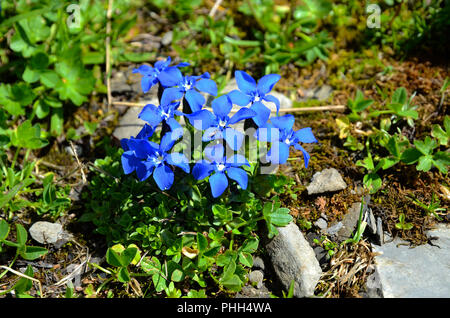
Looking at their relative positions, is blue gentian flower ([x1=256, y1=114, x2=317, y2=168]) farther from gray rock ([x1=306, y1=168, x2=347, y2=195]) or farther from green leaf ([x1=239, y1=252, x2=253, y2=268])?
green leaf ([x1=239, y1=252, x2=253, y2=268])

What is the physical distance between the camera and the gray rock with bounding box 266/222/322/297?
11.1 feet

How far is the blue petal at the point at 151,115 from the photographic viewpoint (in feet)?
10.6

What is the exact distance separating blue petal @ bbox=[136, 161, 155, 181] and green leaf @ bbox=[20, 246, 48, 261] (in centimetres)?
111

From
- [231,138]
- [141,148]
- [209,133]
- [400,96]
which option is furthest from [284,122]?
[400,96]

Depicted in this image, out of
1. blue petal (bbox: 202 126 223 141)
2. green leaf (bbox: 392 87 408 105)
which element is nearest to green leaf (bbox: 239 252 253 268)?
blue petal (bbox: 202 126 223 141)

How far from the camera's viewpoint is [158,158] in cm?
323

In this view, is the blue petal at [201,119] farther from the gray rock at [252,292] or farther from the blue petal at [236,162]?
the gray rock at [252,292]

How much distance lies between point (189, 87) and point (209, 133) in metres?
0.44

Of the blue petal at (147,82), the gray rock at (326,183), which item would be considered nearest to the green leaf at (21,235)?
the blue petal at (147,82)

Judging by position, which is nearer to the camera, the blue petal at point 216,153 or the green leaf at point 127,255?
the blue petal at point 216,153

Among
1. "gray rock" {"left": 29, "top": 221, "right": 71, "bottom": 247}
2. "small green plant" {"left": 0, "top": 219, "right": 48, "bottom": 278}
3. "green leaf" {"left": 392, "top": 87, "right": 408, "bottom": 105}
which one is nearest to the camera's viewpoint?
"small green plant" {"left": 0, "top": 219, "right": 48, "bottom": 278}

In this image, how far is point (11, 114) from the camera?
4496 millimetres

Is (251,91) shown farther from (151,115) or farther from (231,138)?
(151,115)

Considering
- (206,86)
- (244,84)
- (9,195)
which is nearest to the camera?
(206,86)
